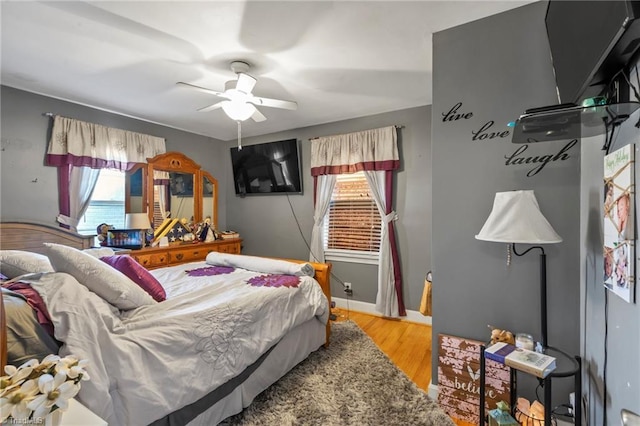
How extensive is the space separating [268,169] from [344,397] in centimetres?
318

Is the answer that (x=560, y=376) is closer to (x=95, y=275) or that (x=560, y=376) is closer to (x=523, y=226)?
(x=523, y=226)

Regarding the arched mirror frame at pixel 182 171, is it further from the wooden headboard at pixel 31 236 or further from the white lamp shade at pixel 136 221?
the wooden headboard at pixel 31 236

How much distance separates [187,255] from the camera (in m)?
3.55

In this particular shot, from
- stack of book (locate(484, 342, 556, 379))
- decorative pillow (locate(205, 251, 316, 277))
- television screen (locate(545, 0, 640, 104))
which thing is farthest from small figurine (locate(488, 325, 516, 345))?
decorative pillow (locate(205, 251, 316, 277))

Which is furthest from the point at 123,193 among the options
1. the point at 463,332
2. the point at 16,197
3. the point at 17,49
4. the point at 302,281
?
the point at 463,332

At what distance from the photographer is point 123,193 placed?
3.50 meters

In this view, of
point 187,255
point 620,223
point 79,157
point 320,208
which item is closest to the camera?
point 620,223

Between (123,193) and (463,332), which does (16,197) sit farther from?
(463,332)

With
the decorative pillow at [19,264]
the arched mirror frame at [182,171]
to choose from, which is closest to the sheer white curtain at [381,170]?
the arched mirror frame at [182,171]

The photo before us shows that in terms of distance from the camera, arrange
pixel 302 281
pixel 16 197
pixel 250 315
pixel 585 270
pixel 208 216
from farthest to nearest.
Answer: pixel 208 216 → pixel 16 197 → pixel 302 281 → pixel 250 315 → pixel 585 270

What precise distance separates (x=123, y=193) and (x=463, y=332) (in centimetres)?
394

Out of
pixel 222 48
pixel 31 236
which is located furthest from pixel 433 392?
pixel 31 236

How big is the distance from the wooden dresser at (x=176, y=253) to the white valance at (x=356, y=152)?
166 cm

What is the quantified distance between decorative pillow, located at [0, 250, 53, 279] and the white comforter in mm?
534
